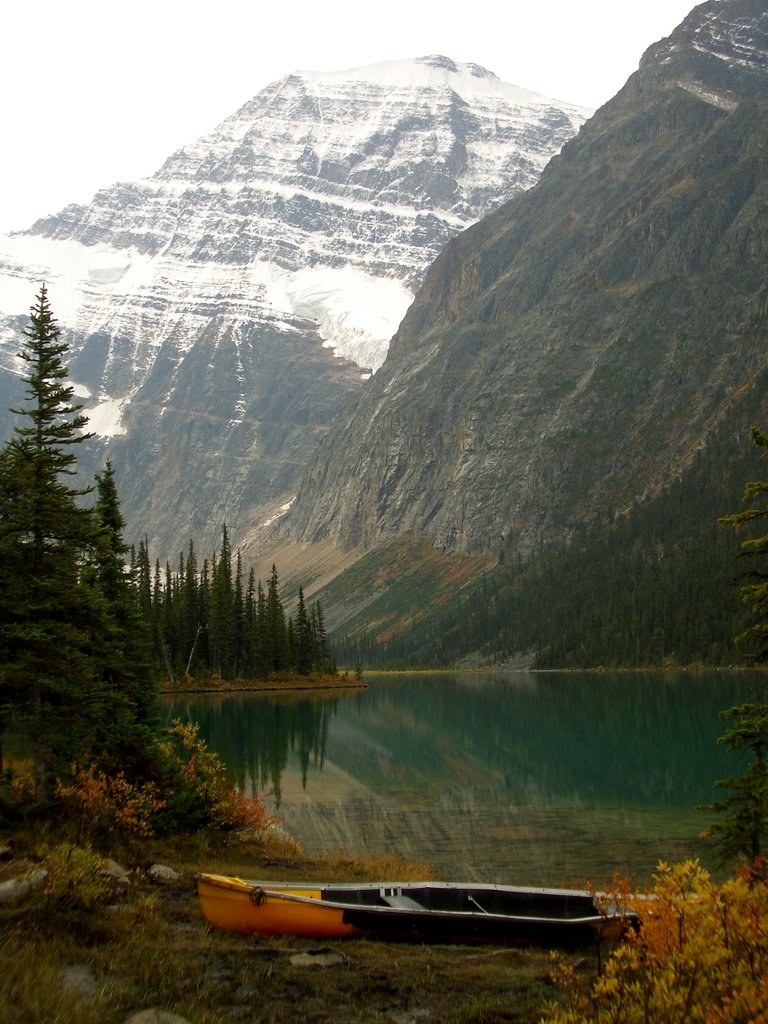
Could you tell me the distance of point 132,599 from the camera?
33250 mm

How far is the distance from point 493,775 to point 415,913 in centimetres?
3231

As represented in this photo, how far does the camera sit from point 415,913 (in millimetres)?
15477

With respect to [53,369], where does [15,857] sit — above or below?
below

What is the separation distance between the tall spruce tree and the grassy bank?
5.59 meters

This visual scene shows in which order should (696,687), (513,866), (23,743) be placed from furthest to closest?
1. (696,687)
2. (23,743)
3. (513,866)

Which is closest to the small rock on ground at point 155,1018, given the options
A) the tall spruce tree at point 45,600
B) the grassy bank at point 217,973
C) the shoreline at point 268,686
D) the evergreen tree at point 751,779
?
the grassy bank at point 217,973

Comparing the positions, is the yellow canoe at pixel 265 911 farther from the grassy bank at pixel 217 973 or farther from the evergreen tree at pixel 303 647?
the evergreen tree at pixel 303 647

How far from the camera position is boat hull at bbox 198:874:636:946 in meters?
15.1

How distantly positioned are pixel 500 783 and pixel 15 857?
103 feet

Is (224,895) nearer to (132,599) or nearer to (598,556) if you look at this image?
(132,599)

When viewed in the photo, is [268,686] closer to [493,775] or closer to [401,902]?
[493,775]

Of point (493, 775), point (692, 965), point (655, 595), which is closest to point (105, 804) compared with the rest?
point (692, 965)

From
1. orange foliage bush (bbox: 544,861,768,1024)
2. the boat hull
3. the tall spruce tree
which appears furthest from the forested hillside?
orange foliage bush (bbox: 544,861,768,1024)

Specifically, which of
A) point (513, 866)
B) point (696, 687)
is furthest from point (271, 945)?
point (696, 687)
